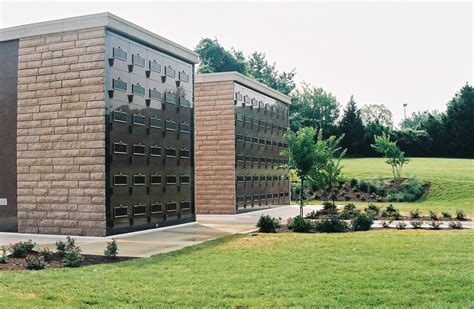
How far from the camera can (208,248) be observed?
10.7 meters

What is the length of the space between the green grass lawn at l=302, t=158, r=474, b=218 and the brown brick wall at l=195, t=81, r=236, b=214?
7976mm

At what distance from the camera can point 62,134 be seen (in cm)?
1401

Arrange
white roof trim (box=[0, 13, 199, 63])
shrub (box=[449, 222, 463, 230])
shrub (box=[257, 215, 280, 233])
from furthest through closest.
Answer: shrub (box=[449, 222, 463, 230]) → shrub (box=[257, 215, 280, 233]) → white roof trim (box=[0, 13, 199, 63])

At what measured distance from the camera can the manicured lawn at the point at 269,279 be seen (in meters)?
6.19

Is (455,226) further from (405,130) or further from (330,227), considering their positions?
(405,130)

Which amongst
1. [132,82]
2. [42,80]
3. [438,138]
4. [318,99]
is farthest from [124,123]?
[318,99]

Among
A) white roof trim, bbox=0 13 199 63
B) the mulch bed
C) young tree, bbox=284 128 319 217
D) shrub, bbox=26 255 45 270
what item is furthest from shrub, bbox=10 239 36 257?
young tree, bbox=284 128 319 217

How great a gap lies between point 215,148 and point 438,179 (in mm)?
17832

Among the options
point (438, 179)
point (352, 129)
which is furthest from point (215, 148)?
point (352, 129)

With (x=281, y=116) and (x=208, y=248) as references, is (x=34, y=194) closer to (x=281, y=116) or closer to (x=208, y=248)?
(x=208, y=248)

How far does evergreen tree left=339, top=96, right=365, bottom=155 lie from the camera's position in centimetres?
5388

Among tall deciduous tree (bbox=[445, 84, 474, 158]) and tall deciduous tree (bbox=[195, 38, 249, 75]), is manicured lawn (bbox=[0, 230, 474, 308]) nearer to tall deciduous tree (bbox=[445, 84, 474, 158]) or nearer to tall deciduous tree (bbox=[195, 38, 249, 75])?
tall deciduous tree (bbox=[195, 38, 249, 75])

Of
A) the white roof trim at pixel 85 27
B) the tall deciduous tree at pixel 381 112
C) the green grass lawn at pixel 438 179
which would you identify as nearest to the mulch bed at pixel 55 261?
the white roof trim at pixel 85 27

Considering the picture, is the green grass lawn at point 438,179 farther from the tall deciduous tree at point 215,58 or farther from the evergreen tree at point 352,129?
the tall deciduous tree at point 215,58
